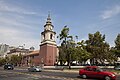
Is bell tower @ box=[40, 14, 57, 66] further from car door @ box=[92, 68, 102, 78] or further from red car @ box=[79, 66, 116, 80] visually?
car door @ box=[92, 68, 102, 78]

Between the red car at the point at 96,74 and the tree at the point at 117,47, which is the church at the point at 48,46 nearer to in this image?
the tree at the point at 117,47

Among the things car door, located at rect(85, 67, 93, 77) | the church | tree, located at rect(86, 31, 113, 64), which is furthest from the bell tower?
car door, located at rect(85, 67, 93, 77)

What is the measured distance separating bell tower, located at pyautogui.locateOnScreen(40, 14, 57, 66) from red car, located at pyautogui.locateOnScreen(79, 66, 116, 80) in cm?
6283

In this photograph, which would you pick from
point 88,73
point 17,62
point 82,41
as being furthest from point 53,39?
point 88,73

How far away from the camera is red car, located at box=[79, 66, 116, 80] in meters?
24.5

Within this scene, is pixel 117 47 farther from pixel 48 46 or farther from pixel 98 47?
pixel 48 46

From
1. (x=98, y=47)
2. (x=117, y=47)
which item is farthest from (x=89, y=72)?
(x=98, y=47)

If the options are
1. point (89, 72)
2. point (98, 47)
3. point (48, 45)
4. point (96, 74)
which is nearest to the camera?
point (96, 74)

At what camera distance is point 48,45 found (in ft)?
304

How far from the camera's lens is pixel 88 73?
27344 millimetres

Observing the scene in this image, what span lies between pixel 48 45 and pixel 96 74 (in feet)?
220

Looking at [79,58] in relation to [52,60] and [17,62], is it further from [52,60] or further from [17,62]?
[17,62]

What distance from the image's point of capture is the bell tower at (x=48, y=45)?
3615 inches

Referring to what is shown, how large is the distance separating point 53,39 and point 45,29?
5.84 metres
